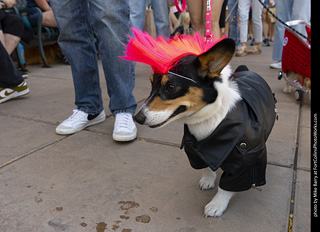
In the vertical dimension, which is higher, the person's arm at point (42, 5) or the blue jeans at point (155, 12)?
the person's arm at point (42, 5)

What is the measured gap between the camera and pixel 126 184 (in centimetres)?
200

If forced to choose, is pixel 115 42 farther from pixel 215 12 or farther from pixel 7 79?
pixel 7 79

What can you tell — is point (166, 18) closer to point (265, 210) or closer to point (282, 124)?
point (282, 124)

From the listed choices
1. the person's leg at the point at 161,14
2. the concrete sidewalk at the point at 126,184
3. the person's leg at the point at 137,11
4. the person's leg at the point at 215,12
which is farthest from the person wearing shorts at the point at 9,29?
the person's leg at the point at 215,12

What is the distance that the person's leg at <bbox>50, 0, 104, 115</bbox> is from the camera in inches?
104

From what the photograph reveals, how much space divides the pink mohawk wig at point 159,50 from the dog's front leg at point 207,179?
0.77 metres

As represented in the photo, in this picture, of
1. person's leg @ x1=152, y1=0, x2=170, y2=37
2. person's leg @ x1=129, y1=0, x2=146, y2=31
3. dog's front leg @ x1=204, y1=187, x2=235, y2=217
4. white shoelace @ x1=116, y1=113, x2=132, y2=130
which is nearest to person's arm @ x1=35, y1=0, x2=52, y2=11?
person's leg @ x1=129, y1=0, x2=146, y2=31

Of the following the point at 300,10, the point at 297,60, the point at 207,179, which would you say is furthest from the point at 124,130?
the point at 300,10

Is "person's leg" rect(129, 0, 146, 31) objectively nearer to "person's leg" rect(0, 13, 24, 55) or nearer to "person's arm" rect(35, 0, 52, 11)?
"person's leg" rect(0, 13, 24, 55)

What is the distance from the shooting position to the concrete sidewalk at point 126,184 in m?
1.64

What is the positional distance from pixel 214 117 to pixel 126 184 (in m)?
0.78

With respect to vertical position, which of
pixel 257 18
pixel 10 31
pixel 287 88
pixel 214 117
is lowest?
pixel 287 88

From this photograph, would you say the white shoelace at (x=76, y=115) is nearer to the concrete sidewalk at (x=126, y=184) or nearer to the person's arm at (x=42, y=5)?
the concrete sidewalk at (x=126, y=184)

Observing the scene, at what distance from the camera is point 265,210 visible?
1.75m
